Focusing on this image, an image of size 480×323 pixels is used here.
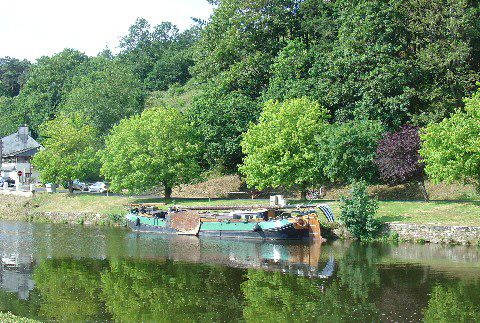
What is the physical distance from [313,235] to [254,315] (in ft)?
68.1

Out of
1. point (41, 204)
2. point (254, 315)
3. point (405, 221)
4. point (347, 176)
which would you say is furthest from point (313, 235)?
point (41, 204)

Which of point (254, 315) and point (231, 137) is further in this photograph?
point (231, 137)

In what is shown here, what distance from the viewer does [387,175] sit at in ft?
170

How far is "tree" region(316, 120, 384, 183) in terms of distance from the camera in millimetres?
53875

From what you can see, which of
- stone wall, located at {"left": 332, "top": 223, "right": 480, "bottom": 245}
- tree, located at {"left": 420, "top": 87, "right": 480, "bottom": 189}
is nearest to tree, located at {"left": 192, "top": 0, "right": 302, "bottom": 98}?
tree, located at {"left": 420, "top": 87, "right": 480, "bottom": 189}

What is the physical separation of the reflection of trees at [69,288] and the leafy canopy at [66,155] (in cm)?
3188

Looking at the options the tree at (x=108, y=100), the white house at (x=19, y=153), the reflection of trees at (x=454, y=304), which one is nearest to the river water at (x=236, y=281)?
the reflection of trees at (x=454, y=304)

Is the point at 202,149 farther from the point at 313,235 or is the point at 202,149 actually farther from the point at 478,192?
the point at 478,192

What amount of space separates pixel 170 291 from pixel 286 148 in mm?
27385

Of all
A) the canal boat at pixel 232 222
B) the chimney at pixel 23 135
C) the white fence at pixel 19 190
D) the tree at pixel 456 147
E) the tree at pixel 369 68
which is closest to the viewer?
the tree at pixel 456 147

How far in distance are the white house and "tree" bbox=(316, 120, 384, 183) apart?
5610cm

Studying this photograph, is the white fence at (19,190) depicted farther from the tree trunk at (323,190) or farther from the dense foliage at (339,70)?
the tree trunk at (323,190)

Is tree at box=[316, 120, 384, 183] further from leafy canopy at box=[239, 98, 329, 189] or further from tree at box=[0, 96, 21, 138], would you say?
tree at box=[0, 96, 21, 138]

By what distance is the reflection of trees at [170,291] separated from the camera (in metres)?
26.5
